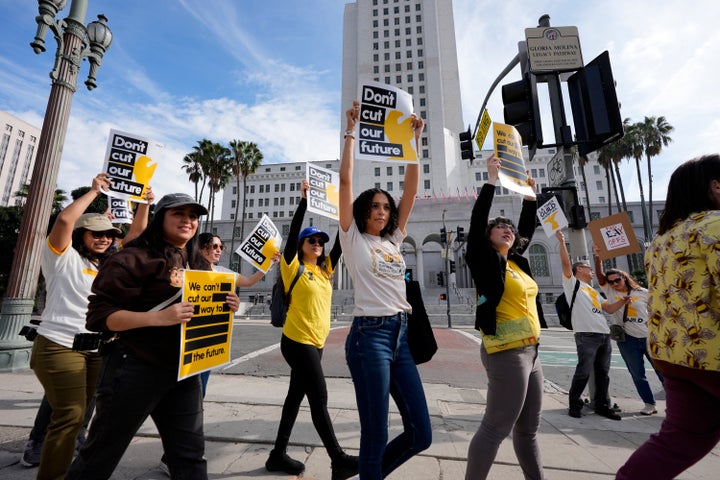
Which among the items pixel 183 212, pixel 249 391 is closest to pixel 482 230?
pixel 183 212

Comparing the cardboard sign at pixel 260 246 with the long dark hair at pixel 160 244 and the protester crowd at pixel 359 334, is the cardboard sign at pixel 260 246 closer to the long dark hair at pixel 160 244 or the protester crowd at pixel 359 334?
the protester crowd at pixel 359 334

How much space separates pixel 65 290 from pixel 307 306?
2024 mm

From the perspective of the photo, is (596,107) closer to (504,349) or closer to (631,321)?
(631,321)

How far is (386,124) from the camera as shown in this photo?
10.7ft

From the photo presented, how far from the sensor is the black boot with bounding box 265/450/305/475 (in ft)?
9.14

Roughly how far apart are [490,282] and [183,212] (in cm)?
216

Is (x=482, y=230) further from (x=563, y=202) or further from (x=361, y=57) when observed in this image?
(x=361, y=57)

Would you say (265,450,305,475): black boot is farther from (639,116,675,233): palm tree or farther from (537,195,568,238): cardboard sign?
(639,116,675,233): palm tree

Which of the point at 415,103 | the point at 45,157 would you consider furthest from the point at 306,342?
the point at 415,103

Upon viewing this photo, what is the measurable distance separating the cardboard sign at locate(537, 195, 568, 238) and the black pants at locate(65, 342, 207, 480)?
14.5 feet

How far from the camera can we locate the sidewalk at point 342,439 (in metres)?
2.84

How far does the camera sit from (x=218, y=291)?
2.11 metres

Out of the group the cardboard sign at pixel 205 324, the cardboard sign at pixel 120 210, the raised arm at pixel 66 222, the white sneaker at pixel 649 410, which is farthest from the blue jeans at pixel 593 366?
the cardboard sign at pixel 120 210

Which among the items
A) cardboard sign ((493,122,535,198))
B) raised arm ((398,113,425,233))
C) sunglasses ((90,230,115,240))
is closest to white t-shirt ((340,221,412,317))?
raised arm ((398,113,425,233))
